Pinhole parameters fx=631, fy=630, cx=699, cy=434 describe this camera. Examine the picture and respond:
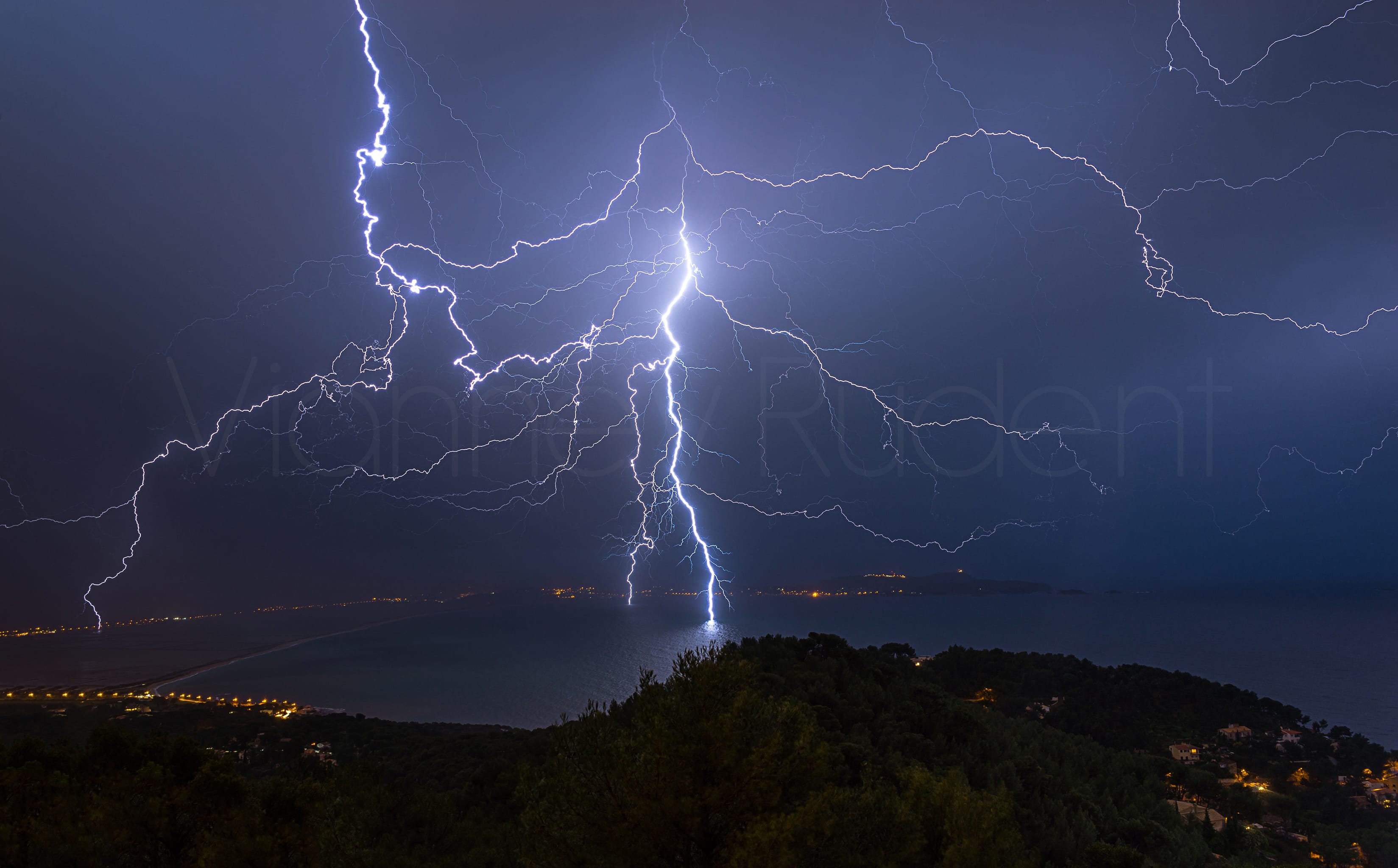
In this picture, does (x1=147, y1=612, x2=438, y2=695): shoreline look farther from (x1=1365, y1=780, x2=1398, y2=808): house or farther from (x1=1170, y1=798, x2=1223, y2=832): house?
(x1=1365, y1=780, x2=1398, y2=808): house

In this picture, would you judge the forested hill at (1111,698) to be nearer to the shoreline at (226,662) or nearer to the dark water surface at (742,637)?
the dark water surface at (742,637)

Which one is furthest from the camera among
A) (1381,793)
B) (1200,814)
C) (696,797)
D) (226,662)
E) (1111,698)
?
(226,662)

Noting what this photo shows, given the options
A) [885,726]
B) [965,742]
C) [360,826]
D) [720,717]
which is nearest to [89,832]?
[360,826]

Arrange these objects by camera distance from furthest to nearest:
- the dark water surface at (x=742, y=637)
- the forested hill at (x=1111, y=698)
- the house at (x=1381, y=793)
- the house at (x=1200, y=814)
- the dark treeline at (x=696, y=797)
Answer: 1. the dark water surface at (x=742, y=637)
2. the forested hill at (x=1111, y=698)
3. the house at (x=1381, y=793)
4. the house at (x=1200, y=814)
5. the dark treeline at (x=696, y=797)

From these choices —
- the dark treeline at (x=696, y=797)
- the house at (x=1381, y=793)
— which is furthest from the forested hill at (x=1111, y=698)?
the dark treeline at (x=696, y=797)

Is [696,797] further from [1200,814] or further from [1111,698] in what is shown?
[1111,698]

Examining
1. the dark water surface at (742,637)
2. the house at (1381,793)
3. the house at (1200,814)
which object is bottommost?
the dark water surface at (742,637)

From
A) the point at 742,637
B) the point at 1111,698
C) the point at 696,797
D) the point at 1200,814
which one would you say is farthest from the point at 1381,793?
the point at 742,637
